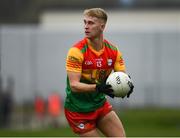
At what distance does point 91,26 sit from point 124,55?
27.8 m

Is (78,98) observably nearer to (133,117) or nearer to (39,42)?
(133,117)

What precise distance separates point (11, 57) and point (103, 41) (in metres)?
26.6

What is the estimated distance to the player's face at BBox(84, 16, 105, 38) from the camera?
10.7 metres

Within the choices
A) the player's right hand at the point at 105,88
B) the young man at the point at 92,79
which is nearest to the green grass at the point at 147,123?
the young man at the point at 92,79

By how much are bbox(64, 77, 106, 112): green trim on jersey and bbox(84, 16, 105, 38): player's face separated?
75cm

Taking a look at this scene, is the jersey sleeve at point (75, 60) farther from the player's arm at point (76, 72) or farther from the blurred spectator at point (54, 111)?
the blurred spectator at point (54, 111)

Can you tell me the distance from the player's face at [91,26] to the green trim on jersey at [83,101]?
0.75m

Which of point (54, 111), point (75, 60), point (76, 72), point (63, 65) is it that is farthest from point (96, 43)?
point (63, 65)

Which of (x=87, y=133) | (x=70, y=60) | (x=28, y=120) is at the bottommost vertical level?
(x=28, y=120)

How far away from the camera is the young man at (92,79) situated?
10656mm

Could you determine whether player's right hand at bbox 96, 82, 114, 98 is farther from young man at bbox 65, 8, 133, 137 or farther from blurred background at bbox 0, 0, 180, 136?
blurred background at bbox 0, 0, 180, 136

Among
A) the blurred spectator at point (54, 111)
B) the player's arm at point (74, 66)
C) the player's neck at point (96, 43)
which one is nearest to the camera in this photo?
the player's arm at point (74, 66)

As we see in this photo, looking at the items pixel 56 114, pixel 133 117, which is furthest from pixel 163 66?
pixel 56 114

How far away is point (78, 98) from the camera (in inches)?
430
